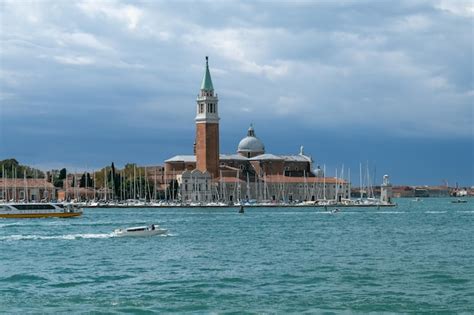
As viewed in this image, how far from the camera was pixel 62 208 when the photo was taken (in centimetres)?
5306

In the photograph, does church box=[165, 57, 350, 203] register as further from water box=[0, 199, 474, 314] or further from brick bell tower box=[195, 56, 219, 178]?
water box=[0, 199, 474, 314]

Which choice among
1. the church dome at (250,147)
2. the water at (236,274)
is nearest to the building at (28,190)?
the church dome at (250,147)

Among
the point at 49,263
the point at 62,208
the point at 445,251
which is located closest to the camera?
the point at 49,263

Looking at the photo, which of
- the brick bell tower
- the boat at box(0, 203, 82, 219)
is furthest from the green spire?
the boat at box(0, 203, 82, 219)

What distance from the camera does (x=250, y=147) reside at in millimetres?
113750

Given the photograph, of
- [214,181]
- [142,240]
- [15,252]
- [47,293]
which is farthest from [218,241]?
[214,181]

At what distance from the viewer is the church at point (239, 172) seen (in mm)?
96500

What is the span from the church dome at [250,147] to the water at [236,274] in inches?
3149

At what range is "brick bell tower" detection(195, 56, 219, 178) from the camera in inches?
3812

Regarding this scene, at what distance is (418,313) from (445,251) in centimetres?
1208

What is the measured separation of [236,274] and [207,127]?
252 ft

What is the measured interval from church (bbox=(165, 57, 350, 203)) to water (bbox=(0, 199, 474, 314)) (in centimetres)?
6283

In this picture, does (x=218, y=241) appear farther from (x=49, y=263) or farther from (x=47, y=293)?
(x=47, y=293)

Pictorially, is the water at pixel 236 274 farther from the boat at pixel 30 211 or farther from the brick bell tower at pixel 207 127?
the brick bell tower at pixel 207 127
